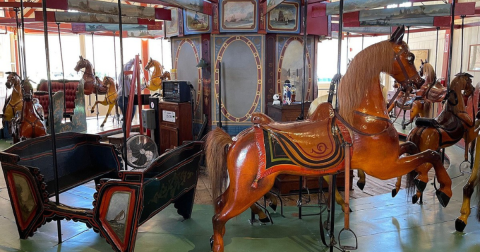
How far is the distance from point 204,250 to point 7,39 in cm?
1524

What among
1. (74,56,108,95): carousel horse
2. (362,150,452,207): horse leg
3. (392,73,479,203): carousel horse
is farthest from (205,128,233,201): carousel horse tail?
(74,56,108,95): carousel horse

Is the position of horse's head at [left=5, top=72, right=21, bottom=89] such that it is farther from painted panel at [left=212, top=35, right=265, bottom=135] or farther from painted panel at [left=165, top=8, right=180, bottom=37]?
painted panel at [left=212, top=35, right=265, bottom=135]

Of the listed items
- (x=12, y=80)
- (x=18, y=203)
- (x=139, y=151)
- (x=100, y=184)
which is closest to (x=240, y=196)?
(x=100, y=184)

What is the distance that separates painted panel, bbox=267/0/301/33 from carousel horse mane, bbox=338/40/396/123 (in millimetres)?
4499

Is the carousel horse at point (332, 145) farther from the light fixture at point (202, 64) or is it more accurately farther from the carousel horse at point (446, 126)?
the light fixture at point (202, 64)

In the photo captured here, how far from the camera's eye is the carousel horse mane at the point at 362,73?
10.0ft

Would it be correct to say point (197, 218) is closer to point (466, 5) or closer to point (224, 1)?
point (224, 1)

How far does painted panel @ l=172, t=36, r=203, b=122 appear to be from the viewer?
791cm

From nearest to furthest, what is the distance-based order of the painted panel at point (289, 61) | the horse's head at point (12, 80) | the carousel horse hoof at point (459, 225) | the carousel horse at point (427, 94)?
the carousel horse hoof at point (459, 225) → the horse's head at point (12, 80) → the painted panel at point (289, 61) → the carousel horse at point (427, 94)

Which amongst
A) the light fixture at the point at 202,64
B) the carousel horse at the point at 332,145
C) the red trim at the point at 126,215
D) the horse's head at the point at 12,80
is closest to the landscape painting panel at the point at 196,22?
the light fixture at the point at 202,64

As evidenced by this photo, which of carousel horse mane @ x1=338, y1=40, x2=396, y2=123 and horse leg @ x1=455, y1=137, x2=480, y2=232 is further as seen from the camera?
horse leg @ x1=455, y1=137, x2=480, y2=232

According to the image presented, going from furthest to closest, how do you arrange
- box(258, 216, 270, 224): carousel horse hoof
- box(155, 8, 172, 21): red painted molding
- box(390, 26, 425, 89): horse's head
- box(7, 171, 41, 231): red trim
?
box(155, 8, 172, 21): red painted molding → box(258, 216, 270, 224): carousel horse hoof → box(7, 171, 41, 231): red trim → box(390, 26, 425, 89): horse's head

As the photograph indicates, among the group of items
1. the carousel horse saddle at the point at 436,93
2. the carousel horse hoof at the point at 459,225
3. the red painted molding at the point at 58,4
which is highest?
the red painted molding at the point at 58,4

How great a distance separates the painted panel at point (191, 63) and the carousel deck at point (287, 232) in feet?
11.7
